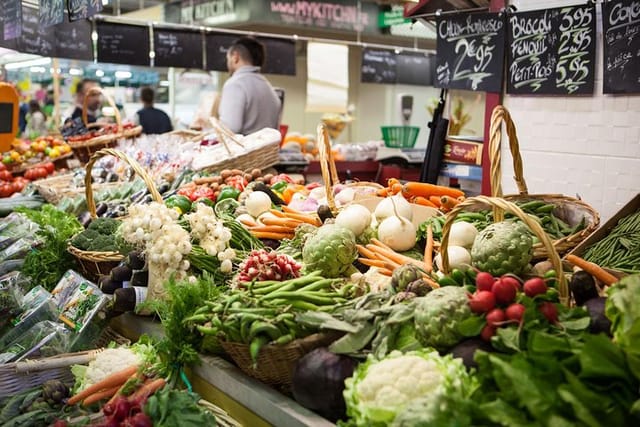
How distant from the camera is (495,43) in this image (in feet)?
15.5

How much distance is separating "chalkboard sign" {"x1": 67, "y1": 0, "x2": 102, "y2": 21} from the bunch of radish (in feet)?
11.7

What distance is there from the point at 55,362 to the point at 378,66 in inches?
383

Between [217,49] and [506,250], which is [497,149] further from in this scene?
[217,49]

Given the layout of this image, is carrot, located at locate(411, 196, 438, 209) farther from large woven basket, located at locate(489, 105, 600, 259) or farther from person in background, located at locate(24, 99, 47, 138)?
person in background, located at locate(24, 99, 47, 138)

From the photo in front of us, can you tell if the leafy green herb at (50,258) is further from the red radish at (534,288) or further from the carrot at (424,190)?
the red radish at (534,288)

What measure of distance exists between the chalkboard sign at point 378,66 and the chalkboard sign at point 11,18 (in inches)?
275

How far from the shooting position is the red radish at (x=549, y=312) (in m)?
1.95

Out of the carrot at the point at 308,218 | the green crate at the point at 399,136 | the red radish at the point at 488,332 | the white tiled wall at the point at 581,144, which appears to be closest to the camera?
the red radish at the point at 488,332

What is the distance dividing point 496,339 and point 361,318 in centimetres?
50

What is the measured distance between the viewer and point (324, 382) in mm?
2109

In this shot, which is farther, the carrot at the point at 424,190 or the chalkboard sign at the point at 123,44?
the chalkboard sign at the point at 123,44

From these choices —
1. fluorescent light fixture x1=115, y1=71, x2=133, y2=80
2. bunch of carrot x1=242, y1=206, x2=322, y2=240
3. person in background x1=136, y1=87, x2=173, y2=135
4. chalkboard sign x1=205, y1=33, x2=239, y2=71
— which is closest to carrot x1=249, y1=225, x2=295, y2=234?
bunch of carrot x1=242, y1=206, x2=322, y2=240

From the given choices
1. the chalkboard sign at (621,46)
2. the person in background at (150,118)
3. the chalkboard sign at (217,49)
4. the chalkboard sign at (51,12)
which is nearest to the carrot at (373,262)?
the chalkboard sign at (621,46)

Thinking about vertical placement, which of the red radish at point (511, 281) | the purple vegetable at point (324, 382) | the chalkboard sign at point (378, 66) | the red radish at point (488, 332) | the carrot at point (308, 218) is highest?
the chalkboard sign at point (378, 66)
